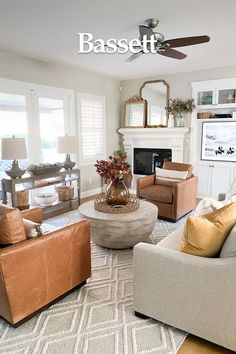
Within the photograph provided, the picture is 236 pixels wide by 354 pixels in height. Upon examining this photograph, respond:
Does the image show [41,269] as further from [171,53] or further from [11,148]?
[171,53]

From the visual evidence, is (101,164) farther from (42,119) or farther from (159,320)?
(42,119)

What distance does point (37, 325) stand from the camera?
2.08m

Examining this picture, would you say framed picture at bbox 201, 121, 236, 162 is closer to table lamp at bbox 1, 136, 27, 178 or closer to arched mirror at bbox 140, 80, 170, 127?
arched mirror at bbox 140, 80, 170, 127

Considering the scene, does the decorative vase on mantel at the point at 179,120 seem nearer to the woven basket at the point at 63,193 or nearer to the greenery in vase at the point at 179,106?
the greenery in vase at the point at 179,106

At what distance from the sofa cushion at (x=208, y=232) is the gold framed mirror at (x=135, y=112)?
192 inches

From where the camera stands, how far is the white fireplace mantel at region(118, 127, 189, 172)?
19.5 feet

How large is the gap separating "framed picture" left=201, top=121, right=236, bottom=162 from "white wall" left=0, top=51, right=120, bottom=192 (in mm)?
2216

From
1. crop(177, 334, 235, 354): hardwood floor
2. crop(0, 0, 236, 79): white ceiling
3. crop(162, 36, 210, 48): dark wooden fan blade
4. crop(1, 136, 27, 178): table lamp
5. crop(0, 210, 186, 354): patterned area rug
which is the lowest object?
crop(177, 334, 235, 354): hardwood floor

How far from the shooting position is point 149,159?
6551mm

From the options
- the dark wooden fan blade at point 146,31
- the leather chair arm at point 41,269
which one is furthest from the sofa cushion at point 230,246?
the dark wooden fan blade at point 146,31

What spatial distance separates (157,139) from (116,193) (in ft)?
10.6

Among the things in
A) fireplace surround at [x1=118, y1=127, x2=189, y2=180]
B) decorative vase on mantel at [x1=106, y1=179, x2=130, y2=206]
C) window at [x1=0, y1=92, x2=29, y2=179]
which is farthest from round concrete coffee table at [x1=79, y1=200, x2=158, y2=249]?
fireplace surround at [x1=118, y1=127, x2=189, y2=180]

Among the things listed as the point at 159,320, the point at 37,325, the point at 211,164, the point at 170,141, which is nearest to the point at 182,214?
the point at 211,164

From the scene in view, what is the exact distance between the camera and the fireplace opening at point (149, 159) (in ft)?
20.8
